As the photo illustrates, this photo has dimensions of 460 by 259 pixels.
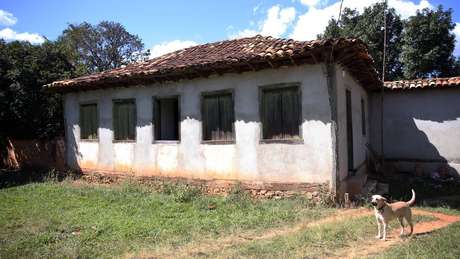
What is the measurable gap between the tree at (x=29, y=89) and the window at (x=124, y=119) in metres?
4.31

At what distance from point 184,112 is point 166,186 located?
2.02m

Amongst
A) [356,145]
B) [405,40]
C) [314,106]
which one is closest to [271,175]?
[314,106]

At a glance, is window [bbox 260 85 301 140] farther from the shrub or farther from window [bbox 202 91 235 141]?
the shrub

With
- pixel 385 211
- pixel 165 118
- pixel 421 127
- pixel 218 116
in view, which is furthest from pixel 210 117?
pixel 421 127

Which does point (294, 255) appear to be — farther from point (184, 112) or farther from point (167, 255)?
point (184, 112)

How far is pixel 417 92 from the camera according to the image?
14.2 meters

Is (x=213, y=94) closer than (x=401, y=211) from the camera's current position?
No

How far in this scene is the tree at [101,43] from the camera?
34.9 metres

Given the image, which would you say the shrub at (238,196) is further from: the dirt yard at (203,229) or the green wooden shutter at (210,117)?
the green wooden shutter at (210,117)

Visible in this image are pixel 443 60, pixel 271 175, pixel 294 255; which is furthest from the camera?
pixel 443 60

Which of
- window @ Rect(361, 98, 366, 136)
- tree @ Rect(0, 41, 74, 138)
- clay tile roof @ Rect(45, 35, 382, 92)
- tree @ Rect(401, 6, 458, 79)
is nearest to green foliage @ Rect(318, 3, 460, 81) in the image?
tree @ Rect(401, 6, 458, 79)

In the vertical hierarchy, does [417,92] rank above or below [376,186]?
above

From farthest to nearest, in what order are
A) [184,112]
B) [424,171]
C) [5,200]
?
[424,171], [184,112], [5,200]

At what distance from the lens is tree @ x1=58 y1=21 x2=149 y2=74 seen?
34906mm
